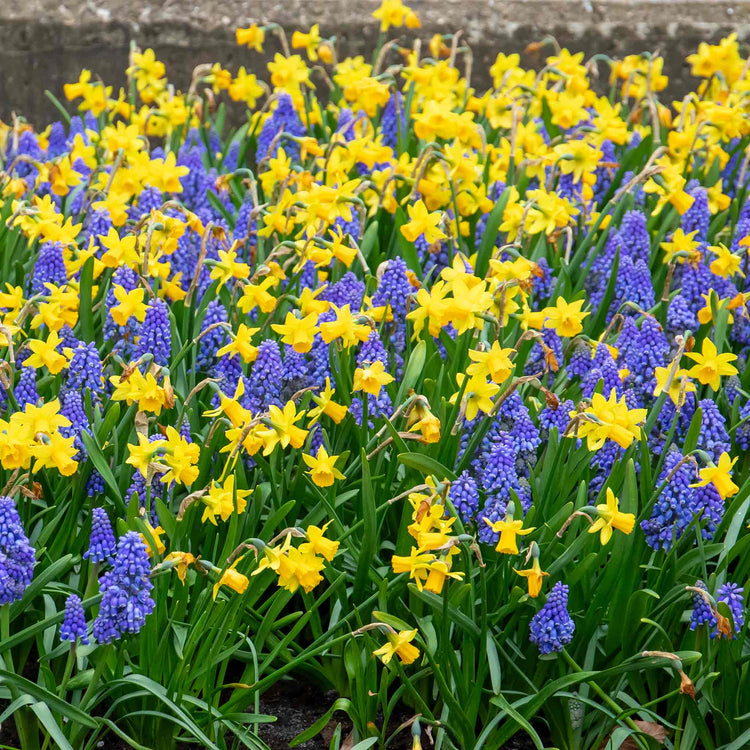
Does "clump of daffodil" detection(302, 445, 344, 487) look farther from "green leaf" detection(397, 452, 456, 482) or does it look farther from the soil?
the soil

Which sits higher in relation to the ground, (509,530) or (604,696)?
(509,530)

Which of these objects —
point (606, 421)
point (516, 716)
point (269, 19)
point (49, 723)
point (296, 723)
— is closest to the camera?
point (49, 723)

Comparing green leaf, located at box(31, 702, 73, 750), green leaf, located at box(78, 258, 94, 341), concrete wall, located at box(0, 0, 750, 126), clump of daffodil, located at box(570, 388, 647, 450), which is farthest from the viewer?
concrete wall, located at box(0, 0, 750, 126)

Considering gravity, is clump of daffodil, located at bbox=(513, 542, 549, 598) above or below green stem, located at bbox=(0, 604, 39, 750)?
above

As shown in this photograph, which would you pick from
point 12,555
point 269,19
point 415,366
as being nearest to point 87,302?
point 415,366

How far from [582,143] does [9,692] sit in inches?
98.4

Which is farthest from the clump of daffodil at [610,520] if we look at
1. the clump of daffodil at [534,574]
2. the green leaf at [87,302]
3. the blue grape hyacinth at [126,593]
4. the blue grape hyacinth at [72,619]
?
the green leaf at [87,302]

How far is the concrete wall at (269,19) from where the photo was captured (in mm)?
5730

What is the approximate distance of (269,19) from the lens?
5.86 m

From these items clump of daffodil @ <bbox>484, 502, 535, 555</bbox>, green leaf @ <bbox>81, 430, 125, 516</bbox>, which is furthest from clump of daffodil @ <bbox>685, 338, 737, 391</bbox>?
green leaf @ <bbox>81, 430, 125, 516</bbox>

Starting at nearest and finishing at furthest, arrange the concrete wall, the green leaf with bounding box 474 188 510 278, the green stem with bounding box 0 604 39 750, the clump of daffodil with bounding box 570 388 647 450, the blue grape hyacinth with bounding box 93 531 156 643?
the blue grape hyacinth with bounding box 93 531 156 643 < the green stem with bounding box 0 604 39 750 < the clump of daffodil with bounding box 570 388 647 450 < the green leaf with bounding box 474 188 510 278 < the concrete wall

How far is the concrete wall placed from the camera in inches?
226

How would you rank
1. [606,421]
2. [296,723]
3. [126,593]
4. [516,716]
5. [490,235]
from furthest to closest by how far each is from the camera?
[490,235]
[296,723]
[606,421]
[516,716]
[126,593]

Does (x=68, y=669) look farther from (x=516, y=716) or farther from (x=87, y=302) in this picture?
(x=87, y=302)
